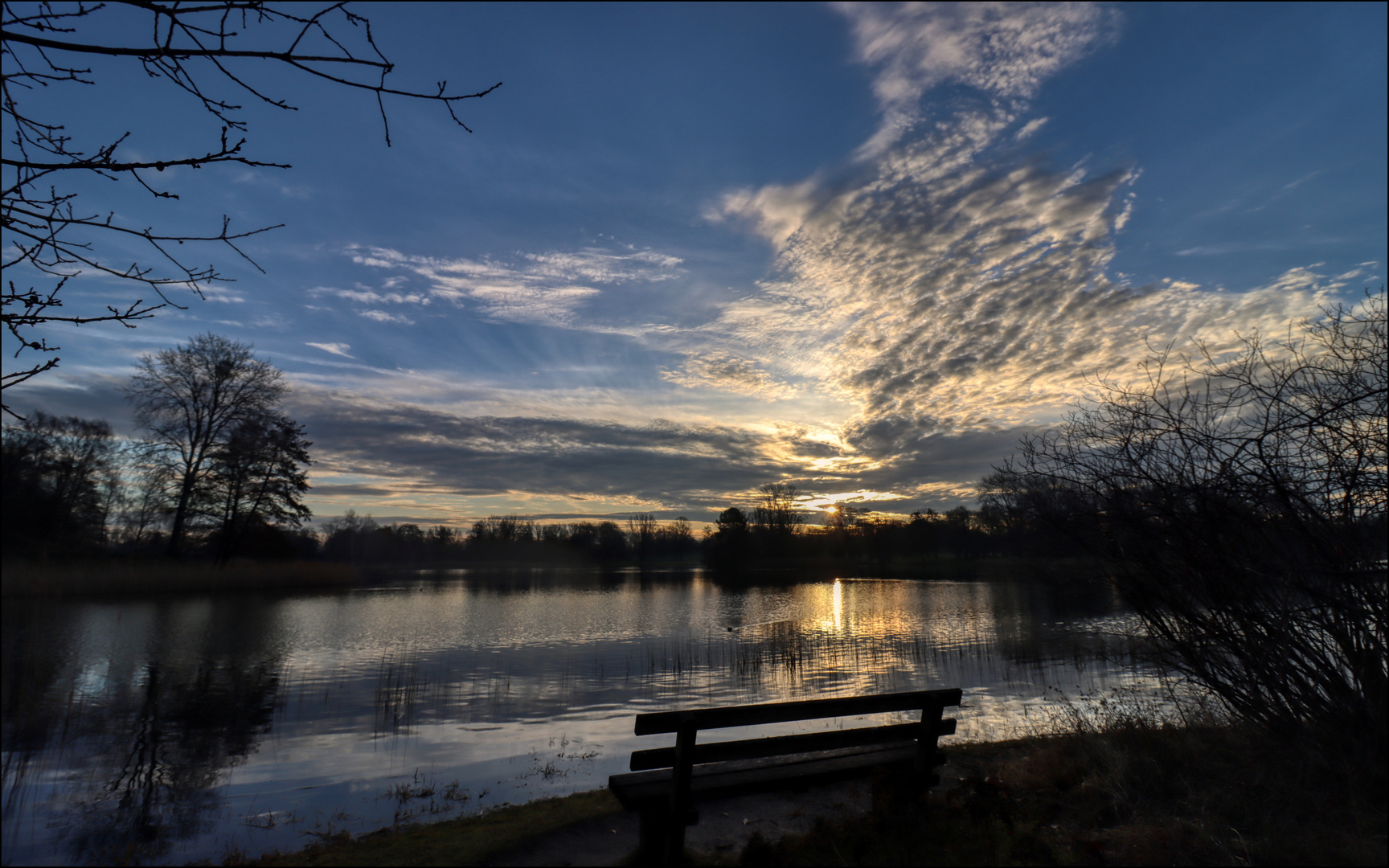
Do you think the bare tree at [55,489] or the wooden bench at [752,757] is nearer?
the wooden bench at [752,757]

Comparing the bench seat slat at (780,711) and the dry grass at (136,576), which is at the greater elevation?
the bench seat slat at (780,711)

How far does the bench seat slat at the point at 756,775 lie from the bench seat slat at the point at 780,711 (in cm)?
39

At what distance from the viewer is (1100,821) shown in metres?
5.02

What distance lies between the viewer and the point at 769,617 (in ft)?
97.4

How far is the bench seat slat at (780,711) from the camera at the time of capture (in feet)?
13.5

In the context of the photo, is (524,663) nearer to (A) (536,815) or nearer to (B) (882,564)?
(A) (536,815)

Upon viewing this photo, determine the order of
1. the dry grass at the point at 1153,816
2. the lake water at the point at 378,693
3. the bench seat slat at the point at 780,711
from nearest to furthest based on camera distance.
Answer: the bench seat slat at the point at 780,711, the dry grass at the point at 1153,816, the lake water at the point at 378,693

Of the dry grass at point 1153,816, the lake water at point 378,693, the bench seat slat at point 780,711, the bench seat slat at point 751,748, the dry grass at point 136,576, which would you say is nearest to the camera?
the bench seat slat at point 780,711

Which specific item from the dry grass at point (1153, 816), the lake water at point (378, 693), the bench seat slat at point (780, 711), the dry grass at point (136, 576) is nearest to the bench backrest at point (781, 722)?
the bench seat slat at point (780, 711)

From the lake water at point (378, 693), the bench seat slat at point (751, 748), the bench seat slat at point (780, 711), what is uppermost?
the bench seat slat at point (780, 711)

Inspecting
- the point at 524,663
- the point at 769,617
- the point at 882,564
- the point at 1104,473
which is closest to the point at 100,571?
the point at 524,663

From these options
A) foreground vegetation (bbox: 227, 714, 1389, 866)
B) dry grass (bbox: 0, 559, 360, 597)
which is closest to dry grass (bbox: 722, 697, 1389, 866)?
foreground vegetation (bbox: 227, 714, 1389, 866)

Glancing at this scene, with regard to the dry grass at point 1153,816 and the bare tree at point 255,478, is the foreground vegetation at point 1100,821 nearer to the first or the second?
the dry grass at point 1153,816

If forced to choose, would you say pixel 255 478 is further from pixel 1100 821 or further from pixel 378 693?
pixel 1100 821
